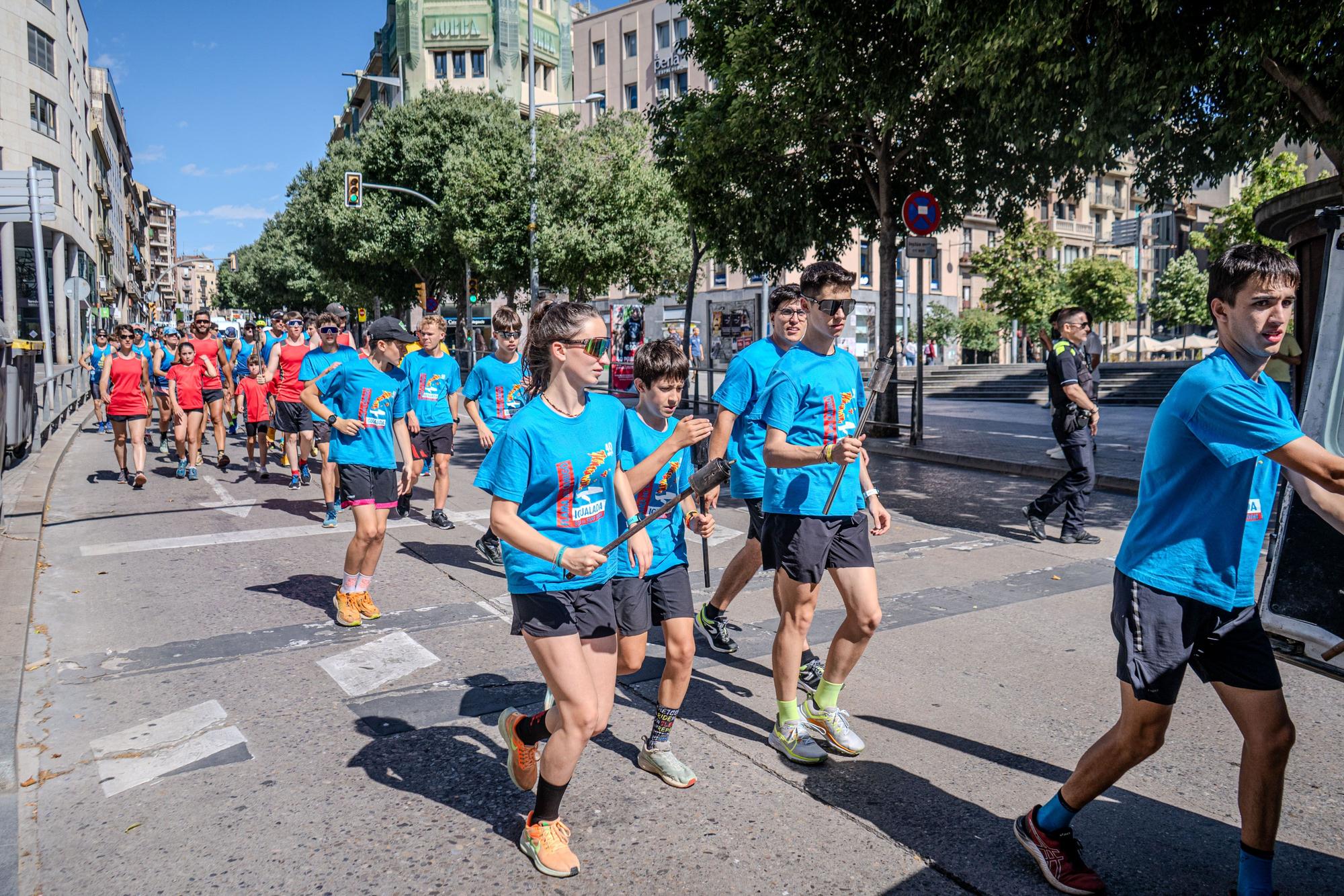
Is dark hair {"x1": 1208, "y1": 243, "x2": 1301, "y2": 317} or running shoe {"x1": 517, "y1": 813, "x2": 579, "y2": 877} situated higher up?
dark hair {"x1": 1208, "y1": 243, "x2": 1301, "y2": 317}

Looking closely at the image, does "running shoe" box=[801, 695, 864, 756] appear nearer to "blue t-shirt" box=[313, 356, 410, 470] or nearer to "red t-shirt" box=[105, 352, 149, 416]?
"blue t-shirt" box=[313, 356, 410, 470]

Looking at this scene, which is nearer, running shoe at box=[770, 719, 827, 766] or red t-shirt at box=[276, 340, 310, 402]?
running shoe at box=[770, 719, 827, 766]

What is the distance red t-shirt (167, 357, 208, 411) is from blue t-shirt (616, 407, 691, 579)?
368 inches

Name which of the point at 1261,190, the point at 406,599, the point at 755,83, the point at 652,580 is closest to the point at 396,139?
the point at 755,83

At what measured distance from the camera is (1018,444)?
1478 centimetres

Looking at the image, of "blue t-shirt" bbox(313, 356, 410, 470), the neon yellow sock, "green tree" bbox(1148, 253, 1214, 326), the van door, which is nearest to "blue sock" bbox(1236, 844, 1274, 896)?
the van door

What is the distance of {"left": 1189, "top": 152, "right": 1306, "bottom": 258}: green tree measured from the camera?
2984 cm

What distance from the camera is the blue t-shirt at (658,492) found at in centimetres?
345

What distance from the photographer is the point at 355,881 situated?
116 inches

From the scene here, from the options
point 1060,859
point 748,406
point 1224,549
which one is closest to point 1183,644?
point 1224,549

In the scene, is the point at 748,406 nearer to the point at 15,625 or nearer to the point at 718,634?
the point at 718,634

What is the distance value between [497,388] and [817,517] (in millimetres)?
4847

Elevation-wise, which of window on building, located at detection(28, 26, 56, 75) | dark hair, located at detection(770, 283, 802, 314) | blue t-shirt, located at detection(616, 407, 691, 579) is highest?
window on building, located at detection(28, 26, 56, 75)

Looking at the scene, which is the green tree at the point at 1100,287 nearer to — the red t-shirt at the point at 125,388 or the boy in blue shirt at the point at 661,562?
the red t-shirt at the point at 125,388
